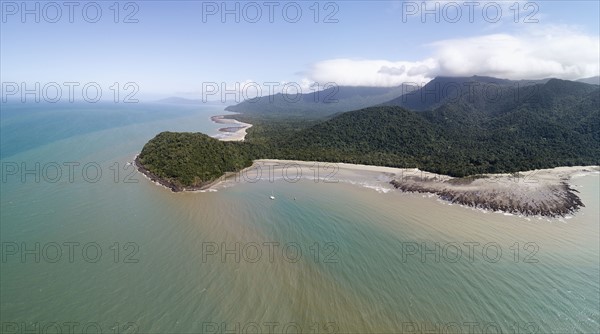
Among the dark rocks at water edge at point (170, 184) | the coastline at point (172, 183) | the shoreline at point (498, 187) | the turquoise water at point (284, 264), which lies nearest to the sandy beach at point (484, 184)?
the shoreline at point (498, 187)

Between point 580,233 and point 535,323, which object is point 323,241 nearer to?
point 535,323

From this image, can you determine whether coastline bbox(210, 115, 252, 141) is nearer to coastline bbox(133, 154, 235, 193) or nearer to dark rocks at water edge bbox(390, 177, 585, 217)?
coastline bbox(133, 154, 235, 193)

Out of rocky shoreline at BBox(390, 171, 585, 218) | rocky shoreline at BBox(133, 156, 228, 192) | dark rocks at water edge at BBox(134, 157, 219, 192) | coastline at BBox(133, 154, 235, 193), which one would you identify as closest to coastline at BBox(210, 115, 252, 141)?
coastline at BBox(133, 154, 235, 193)

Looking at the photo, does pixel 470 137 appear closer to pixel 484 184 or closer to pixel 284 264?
pixel 484 184

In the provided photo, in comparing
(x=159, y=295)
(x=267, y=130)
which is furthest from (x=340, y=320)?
(x=267, y=130)

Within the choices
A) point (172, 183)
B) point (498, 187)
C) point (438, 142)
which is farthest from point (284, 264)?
point (438, 142)

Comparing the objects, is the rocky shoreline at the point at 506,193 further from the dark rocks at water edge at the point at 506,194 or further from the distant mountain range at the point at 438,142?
the distant mountain range at the point at 438,142
